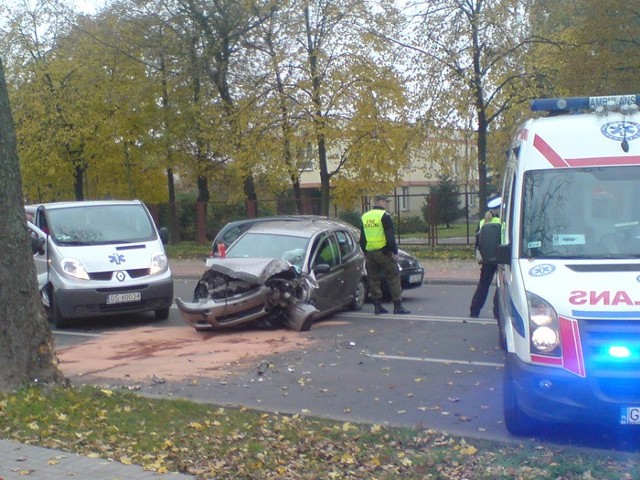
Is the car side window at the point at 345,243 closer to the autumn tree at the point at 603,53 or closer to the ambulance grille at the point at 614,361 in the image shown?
the ambulance grille at the point at 614,361

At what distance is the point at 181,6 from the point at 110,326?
60.3ft

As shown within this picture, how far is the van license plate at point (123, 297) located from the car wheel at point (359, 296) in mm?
3493

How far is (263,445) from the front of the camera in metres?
7.28

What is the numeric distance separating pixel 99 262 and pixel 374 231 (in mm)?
4314

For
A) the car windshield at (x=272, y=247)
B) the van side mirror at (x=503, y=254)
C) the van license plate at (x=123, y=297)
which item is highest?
the van side mirror at (x=503, y=254)

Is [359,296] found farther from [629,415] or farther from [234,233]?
[629,415]

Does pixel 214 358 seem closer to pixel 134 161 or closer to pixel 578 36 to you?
pixel 578 36

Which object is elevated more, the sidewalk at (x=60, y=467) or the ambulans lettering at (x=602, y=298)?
the ambulans lettering at (x=602, y=298)

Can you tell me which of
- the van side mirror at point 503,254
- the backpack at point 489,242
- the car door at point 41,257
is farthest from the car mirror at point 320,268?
the van side mirror at point 503,254

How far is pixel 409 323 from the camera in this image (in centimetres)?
1401

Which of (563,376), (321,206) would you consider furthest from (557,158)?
(321,206)

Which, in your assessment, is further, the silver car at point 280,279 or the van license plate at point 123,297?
the van license plate at point 123,297

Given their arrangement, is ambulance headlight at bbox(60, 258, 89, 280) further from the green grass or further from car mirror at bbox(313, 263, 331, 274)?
the green grass

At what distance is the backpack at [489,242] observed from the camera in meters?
8.02
